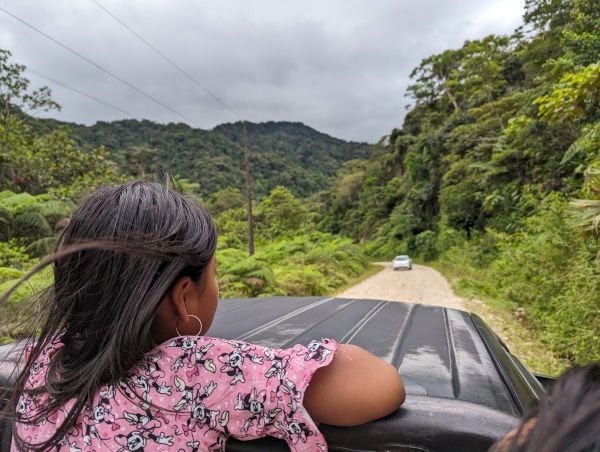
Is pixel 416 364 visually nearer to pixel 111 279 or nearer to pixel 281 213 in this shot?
pixel 111 279

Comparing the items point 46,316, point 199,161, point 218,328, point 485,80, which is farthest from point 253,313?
point 199,161

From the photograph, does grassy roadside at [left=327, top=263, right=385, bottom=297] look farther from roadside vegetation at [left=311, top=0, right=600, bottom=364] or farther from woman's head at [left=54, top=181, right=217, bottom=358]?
woman's head at [left=54, top=181, right=217, bottom=358]

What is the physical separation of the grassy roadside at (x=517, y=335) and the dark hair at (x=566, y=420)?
409 centimetres

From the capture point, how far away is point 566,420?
1.47 feet

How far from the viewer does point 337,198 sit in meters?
41.8

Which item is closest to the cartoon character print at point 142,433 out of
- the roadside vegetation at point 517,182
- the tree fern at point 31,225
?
the roadside vegetation at point 517,182

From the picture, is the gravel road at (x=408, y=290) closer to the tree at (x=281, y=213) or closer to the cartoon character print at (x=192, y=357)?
the tree at (x=281, y=213)

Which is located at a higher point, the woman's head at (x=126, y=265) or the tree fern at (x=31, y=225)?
the tree fern at (x=31, y=225)

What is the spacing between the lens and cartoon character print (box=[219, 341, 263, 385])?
0.73 metres

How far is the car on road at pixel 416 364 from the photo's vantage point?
0.75 meters

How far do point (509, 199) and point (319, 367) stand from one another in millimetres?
14942

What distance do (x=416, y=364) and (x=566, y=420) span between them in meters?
0.73

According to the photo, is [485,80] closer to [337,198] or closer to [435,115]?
[435,115]

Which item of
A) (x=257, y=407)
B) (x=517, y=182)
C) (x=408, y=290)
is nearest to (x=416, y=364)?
(x=257, y=407)
